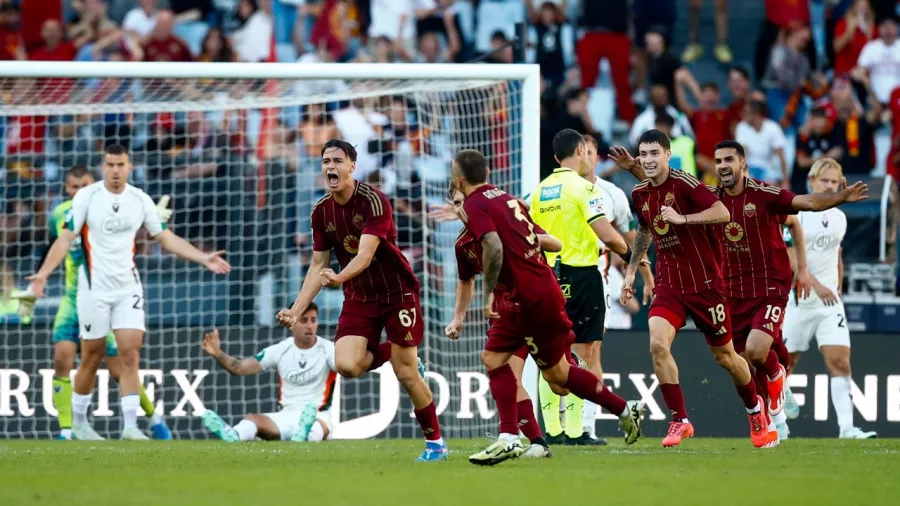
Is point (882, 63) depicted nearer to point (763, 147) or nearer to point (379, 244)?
point (763, 147)

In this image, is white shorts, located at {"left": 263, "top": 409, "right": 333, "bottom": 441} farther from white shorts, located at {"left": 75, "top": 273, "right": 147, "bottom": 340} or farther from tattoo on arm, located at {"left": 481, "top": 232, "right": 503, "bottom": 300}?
tattoo on arm, located at {"left": 481, "top": 232, "right": 503, "bottom": 300}

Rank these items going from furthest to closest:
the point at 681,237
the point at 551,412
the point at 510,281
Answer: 1. the point at 551,412
2. the point at 681,237
3. the point at 510,281

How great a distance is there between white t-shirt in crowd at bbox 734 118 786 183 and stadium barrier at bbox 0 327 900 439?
181 inches

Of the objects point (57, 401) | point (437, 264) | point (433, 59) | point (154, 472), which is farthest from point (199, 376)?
point (433, 59)

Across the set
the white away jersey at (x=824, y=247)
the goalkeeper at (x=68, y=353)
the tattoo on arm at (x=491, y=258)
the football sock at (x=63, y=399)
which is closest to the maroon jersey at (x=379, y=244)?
the tattoo on arm at (x=491, y=258)

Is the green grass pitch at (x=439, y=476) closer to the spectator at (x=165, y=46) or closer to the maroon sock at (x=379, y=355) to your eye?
the maroon sock at (x=379, y=355)

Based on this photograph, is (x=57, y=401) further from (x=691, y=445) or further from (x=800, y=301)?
(x=800, y=301)

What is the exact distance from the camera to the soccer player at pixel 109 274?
37.1ft

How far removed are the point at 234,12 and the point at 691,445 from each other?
10479 millimetres

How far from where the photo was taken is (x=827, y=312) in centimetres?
1182

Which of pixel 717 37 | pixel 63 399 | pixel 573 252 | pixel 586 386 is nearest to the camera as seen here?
pixel 586 386

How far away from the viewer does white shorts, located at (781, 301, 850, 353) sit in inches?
462

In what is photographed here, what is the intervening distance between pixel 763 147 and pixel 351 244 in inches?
362

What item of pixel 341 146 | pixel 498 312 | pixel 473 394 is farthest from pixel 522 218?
pixel 473 394
